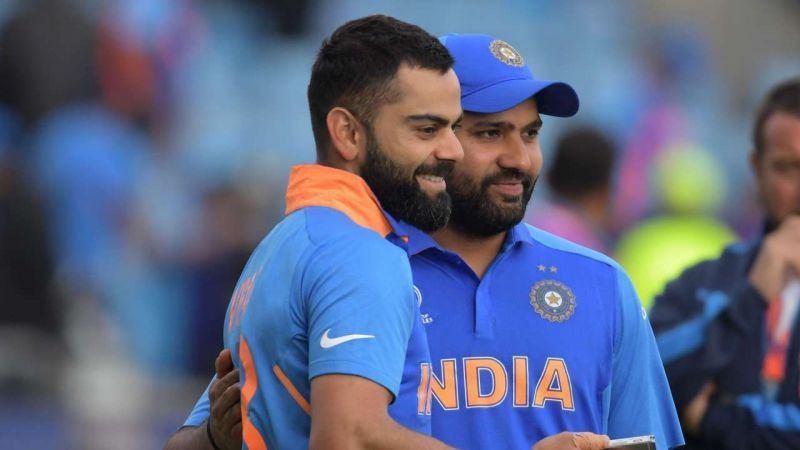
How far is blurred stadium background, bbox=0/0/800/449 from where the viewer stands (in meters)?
9.88

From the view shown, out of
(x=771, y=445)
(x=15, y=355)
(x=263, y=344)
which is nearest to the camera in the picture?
(x=263, y=344)

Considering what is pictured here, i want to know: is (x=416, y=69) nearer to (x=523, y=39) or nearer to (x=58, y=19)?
(x=58, y=19)

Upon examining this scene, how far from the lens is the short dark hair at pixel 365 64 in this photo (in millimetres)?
3342

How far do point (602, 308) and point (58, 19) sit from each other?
7.53 meters

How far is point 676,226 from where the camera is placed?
8156 millimetres

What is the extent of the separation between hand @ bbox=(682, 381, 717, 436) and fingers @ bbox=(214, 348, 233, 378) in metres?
1.66

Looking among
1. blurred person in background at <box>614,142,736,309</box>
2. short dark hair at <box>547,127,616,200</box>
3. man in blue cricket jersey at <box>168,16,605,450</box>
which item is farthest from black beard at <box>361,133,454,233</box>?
short dark hair at <box>547,127,616,200</box>

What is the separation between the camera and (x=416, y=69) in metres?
3.36

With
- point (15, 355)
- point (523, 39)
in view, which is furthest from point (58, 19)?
point (523, 39)

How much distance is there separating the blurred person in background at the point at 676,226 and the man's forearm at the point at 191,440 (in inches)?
75.6

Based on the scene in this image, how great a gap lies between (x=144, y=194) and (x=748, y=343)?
674cm

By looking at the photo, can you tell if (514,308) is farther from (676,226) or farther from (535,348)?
(676,226)

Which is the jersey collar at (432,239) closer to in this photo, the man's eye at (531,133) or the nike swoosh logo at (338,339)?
the man's eye at (531,133)

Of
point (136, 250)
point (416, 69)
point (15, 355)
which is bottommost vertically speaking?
point (416, 69)
